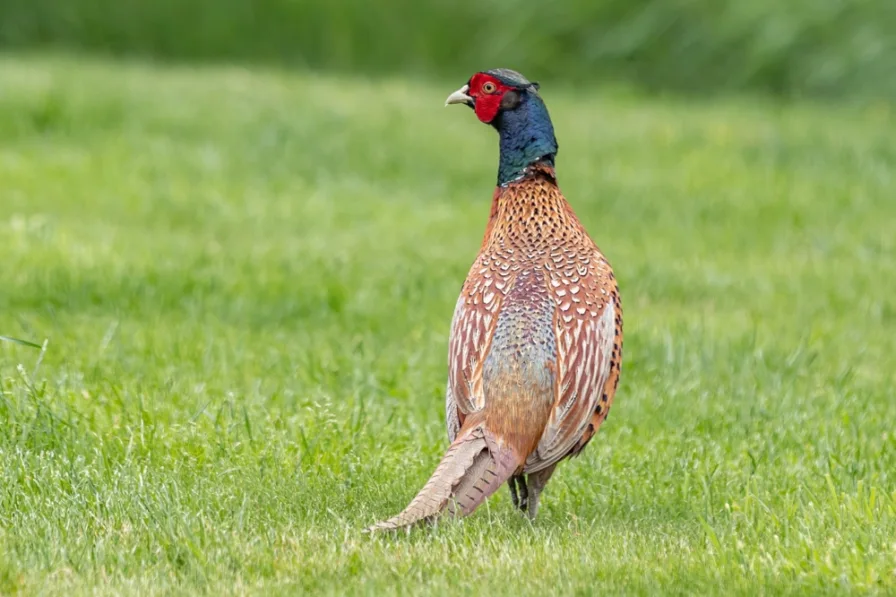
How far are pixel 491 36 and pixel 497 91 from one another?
14632 mm

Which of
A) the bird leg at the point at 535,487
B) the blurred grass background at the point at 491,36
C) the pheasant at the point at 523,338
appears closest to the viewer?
the pheasant at the point at 523,338

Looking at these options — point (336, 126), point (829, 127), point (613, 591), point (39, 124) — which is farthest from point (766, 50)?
point (613, 591)

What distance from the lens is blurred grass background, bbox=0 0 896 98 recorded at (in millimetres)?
18125

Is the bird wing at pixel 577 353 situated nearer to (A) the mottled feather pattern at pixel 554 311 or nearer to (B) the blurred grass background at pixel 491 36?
(A) the mottled feather pattern at pixel 554 311

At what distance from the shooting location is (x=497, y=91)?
5.50 m

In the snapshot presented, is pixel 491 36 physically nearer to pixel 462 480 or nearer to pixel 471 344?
pixel 471 344

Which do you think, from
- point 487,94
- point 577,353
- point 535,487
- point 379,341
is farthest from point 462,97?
point 379,341

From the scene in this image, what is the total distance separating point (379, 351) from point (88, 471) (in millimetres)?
2741

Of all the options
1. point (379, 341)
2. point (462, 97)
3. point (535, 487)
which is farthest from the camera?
point (379, 341)

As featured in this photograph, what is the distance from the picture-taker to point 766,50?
59.1 ft

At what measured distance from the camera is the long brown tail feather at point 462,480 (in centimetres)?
468

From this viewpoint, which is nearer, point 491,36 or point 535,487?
point 535,487

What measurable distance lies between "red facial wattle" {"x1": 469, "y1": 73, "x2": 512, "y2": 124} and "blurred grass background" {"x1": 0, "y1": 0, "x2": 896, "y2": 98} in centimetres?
1294

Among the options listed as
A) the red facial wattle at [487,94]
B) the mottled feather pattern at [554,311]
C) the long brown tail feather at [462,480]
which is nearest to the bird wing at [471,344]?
the mottled feather pattern at [554,311]
